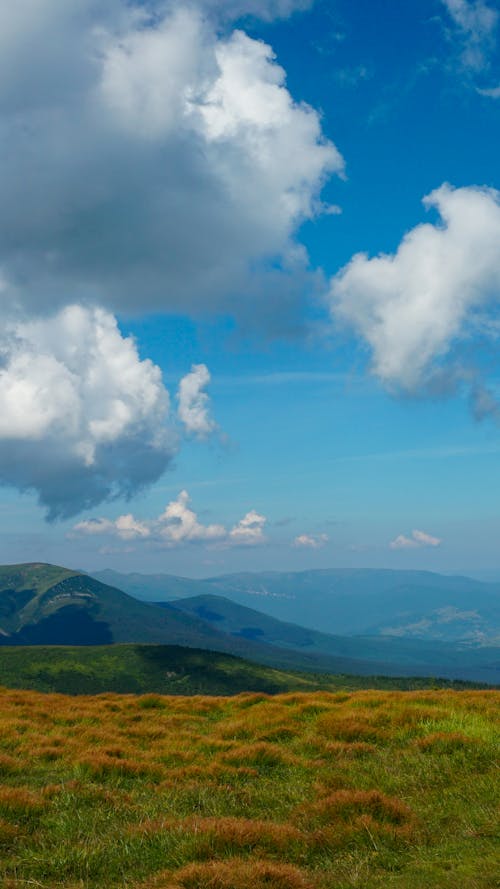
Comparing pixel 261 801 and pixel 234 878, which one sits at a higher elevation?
pixel 234 878

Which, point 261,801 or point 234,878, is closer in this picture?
point 234,878

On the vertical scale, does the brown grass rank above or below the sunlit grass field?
above

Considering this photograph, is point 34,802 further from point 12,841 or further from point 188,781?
point 188,781

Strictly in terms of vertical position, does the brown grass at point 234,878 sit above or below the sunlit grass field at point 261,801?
above

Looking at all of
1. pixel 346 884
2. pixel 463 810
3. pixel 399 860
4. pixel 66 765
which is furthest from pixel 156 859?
pixel 66 765

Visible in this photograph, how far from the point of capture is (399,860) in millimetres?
8477

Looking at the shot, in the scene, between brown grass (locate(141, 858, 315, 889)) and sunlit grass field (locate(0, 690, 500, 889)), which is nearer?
brown grass (locate(141, 858, 315, 889))

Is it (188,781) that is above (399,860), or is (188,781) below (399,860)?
below

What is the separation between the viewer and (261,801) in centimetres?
1149

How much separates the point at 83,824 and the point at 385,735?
869 centimetres

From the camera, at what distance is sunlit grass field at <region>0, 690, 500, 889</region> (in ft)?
26.7

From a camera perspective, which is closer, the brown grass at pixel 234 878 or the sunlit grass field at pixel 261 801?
the brown grass at pixel 234 878

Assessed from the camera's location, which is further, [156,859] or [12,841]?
[12,841]

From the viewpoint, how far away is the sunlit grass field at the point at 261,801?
814cm
